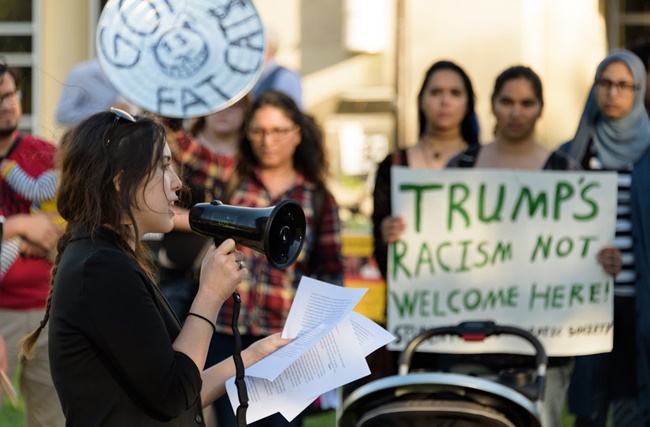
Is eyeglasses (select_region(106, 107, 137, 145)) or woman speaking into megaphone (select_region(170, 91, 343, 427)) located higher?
eyeglasses (select_region(106, 107, 137, 145))

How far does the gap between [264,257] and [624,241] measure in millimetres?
1734

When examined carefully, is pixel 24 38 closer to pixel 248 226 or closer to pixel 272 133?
pixel 272 133

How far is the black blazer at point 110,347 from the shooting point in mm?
2971

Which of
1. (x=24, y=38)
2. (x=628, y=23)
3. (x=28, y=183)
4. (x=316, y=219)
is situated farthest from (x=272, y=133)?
(x=628, y=23)

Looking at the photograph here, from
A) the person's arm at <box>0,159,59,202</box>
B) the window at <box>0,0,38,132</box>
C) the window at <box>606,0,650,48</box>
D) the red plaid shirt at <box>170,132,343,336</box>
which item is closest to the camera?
the person's arm at <box>0,159,59,202</box>

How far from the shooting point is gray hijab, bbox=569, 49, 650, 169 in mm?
6051

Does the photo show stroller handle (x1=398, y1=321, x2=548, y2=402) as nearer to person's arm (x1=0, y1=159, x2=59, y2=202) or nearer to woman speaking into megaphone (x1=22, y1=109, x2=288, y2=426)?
person's arm (x1=0, y1=159, x2=59, y2=202)

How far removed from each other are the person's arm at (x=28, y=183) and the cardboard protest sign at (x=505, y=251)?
59.9 inches

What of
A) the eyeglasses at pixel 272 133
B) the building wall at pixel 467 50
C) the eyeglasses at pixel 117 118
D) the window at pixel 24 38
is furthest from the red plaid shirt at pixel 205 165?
the window at pixel 24 38

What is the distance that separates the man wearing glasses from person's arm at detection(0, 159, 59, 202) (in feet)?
0.10

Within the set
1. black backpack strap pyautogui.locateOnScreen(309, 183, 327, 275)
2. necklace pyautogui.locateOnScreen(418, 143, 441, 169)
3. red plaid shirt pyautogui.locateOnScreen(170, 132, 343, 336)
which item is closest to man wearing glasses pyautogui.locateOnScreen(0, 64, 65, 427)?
red plaid shirt pyautogui.locateOnScreen(170, 132, 343, 336)

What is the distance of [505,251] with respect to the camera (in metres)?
5.91

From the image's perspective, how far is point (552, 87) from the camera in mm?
Result: 11562

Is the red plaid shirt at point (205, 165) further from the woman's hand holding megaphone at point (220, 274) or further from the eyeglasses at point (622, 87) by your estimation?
the woman's hand holding megaphone at point (220, 274)
